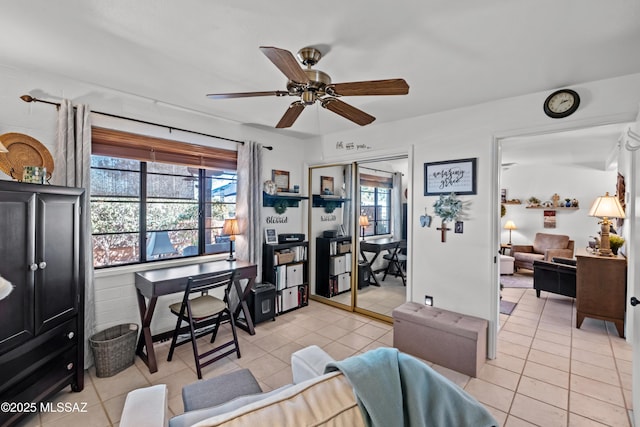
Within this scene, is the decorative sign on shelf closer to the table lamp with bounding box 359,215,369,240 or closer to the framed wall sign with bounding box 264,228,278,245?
the framed wall sign with bounding box 264,228,278,245

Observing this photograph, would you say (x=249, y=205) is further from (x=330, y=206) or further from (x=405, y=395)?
(x=405, y=395)

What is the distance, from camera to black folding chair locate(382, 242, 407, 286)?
3.70 meters

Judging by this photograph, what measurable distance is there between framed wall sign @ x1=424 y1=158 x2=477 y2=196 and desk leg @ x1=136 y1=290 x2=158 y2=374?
115 inches

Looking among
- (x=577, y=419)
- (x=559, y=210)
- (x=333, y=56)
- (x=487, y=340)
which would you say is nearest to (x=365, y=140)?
(x=333, y=56)

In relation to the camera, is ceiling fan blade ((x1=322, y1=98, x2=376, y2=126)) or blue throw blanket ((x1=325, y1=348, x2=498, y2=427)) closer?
blue throw blanket ((x1=325, y1=348, x2=498, y2=427))

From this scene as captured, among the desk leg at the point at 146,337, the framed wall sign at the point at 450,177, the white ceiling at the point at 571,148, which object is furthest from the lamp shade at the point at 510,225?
the desk leg at the point at 146,337

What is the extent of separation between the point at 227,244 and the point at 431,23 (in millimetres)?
3111

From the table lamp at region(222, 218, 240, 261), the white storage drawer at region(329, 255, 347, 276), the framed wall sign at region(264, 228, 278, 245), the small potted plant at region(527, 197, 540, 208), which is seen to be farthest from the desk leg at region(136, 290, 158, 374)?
the small potted plant at region(527, 197, 540, 208)

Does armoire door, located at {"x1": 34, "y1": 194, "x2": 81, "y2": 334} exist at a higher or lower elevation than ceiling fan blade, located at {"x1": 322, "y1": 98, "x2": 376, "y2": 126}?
lower

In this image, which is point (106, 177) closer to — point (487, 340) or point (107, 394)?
point (107, 394)

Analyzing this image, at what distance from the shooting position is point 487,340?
2844 mm

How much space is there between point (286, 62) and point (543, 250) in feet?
23.0

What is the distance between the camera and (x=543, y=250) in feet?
20.6

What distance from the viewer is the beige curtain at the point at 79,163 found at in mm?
2393
